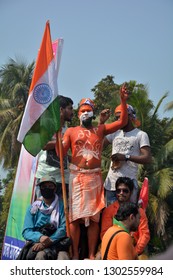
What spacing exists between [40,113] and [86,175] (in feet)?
2.79

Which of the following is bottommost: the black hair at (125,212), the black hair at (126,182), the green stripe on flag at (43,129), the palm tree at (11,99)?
the black hair at (125,212)

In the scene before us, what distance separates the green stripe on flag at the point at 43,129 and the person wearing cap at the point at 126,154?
0.52 metres

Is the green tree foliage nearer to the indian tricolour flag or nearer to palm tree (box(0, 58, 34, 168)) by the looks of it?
palm tree (box(0, 58, 34, 168))

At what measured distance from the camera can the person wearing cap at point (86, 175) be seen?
19.9ft

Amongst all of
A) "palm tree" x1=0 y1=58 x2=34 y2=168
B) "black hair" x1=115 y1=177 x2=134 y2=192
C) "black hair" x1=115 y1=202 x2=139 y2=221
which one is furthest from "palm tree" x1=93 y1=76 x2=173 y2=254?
"black hair" x1=115 y1=202 x2=139 y2=221

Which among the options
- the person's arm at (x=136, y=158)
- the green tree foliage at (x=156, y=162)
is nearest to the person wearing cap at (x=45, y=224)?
the person's arm at (x=136, y=158)

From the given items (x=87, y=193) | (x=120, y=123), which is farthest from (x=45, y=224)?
(x=120, y=123)

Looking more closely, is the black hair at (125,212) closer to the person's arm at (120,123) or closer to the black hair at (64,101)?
the person's arm at (120,123)

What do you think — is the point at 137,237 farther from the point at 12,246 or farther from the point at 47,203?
the point at 12,246

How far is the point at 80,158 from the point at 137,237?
101 cm

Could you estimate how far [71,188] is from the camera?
6.18 m

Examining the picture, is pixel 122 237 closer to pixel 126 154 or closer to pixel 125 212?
pixel 125 212
